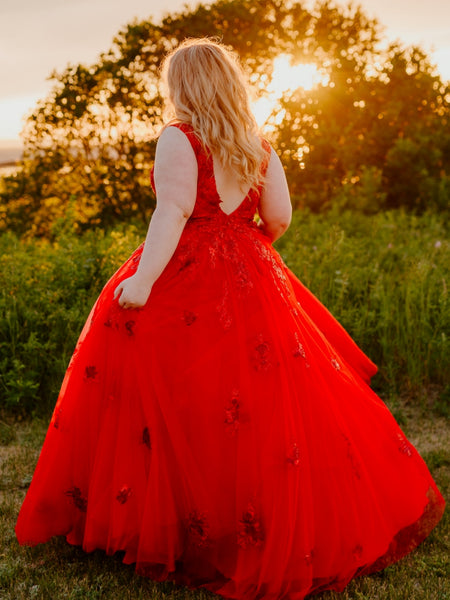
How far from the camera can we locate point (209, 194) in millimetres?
2754

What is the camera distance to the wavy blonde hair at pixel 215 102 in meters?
2.69

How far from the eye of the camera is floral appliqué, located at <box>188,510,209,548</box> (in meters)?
2.61

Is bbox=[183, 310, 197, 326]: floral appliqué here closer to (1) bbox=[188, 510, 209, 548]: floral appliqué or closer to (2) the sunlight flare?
(1) bbox=[188, 510, 209, 548]: floral appliqué

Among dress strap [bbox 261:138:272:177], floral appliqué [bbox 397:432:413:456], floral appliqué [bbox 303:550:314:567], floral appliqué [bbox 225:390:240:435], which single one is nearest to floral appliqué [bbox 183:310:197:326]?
floral appliqué [bbox 225:390:240:435]

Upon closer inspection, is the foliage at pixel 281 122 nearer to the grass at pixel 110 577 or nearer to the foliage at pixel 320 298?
the foliage at pixel 320 298

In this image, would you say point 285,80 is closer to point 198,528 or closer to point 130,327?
point 130,327

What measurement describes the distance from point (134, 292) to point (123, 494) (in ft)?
2.60

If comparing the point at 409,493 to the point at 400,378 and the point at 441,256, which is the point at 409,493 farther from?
the point at 441,256

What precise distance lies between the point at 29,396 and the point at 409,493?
2810mm

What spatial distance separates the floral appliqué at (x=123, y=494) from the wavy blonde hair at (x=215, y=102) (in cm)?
133

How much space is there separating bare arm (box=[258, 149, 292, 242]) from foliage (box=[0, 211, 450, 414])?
7.17 ft

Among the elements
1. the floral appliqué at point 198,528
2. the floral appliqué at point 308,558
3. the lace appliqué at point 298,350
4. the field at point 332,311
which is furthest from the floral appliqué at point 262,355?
the field at point 332,311

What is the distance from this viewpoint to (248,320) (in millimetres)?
2680

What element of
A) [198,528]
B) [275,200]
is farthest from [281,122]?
[198,528]
